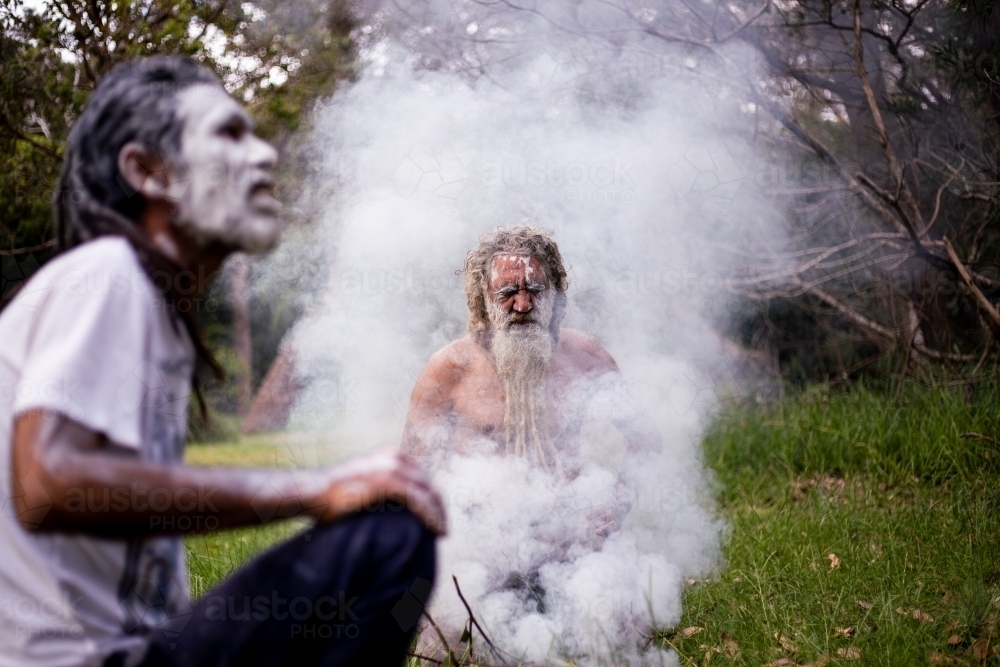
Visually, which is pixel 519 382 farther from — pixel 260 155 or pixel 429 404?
pixel 260 155

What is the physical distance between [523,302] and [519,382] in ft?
0.98

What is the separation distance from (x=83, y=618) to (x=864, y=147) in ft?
20.4

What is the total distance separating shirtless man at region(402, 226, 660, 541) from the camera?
3381 mm

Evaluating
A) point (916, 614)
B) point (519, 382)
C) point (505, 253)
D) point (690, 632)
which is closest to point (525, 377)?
point (519, 382)

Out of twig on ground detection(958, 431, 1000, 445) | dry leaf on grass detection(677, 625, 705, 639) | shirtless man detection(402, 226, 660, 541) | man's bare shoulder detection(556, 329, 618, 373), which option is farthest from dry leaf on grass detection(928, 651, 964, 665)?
twig on ground detection(958, 431, 1000, 445)

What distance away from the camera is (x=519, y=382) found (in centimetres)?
340

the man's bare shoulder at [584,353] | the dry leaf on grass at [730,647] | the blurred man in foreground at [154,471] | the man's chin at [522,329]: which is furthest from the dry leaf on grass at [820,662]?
the blurred man in foreground at [154,471]

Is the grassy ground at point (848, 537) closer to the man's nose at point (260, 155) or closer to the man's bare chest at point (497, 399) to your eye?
the man's bare chest at point (497, 399)

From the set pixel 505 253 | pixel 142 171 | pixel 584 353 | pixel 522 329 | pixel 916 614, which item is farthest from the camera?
pixel 584 353

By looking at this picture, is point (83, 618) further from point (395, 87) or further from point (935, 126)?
point (935, 126)

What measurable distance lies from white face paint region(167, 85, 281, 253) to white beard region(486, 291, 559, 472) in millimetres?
1830

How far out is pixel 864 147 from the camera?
6.43 m

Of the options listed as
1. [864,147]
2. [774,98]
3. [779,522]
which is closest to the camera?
[779,522]

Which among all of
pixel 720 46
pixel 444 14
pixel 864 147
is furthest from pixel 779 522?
pixel 444 14
